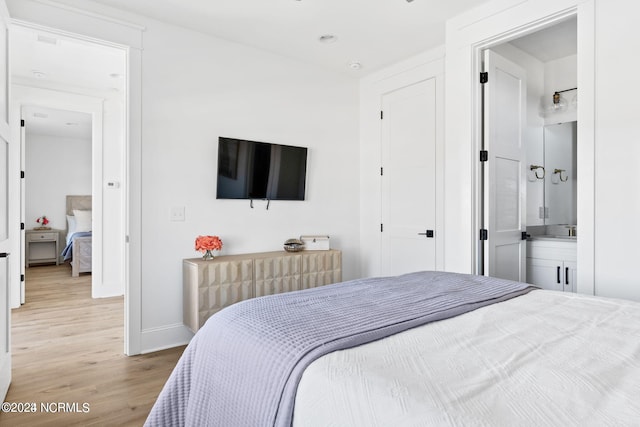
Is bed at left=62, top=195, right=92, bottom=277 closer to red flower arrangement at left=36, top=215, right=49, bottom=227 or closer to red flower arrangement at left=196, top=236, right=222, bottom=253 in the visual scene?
red flower arrangement at left=36, top=215, right=49, bottom=227

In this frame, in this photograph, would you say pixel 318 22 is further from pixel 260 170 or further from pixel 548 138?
pixel 548 138

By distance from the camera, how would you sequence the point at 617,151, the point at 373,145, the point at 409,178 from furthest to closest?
the point at 373,145
the point at 409,178
the point at 617,151

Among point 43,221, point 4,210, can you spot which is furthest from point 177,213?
point 43,221

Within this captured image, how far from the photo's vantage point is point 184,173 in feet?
10.7

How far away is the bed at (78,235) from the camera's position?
6.14 meters

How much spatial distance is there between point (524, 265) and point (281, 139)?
2540 millimetres

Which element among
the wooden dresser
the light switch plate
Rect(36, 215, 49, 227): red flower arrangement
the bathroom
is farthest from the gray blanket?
Rect(36, 215, 49, 227): red flower arrangement

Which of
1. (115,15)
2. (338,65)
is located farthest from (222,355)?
(338,65)

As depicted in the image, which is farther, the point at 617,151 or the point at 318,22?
the point at 318,22

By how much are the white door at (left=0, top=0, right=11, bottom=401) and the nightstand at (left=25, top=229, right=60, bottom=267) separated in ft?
19.1

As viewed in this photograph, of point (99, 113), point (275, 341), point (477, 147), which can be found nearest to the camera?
point (275, 341)

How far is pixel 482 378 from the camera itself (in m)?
0.91

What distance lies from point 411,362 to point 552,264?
2964 mm

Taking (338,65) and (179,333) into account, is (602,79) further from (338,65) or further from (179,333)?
(179,333)
